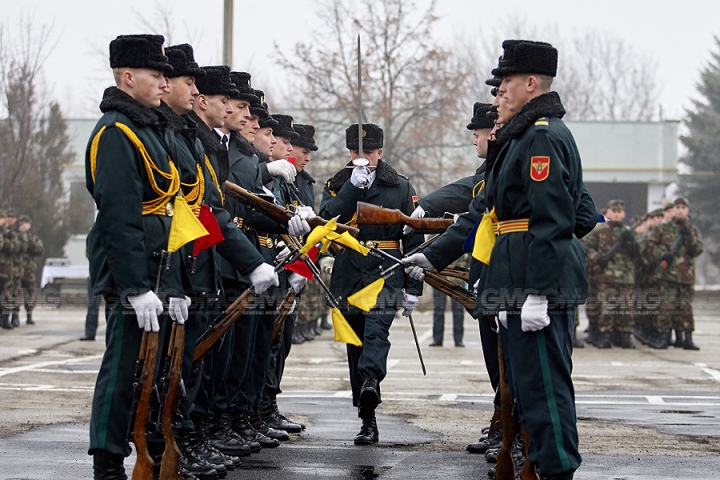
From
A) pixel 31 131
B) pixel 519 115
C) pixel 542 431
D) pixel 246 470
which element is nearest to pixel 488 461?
pixel 246 470

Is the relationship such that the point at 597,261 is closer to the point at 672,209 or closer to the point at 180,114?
the point at 672,209

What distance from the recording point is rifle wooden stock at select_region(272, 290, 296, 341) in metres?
8.62

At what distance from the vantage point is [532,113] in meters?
5.61

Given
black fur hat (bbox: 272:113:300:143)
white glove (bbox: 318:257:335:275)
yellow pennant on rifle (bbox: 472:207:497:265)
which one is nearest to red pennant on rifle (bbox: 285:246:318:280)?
black fur hat (bbox: 272:113:300:143)

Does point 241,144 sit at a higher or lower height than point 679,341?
higher

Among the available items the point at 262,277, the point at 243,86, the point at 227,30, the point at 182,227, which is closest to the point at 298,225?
the point at 262,277

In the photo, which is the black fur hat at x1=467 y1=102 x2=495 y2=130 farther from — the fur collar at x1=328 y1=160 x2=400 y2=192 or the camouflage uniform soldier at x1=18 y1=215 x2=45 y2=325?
the camouflage uniform soldier at x1=18 y1=215 x2=45 y2=325

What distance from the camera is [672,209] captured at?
18938 mm

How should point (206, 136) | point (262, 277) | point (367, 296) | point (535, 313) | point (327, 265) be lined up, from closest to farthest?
point (535, 313), point (262, 277), point (206, 136), point (367, 296), point (327, 265)

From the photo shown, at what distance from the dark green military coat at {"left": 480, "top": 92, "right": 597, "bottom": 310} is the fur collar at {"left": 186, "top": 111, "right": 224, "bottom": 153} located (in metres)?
2.02

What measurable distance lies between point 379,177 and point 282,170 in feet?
2.61

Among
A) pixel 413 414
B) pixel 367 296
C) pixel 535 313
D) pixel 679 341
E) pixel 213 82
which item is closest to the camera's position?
pixel 535 313

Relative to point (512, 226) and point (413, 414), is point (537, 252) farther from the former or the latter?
point (413, 414)

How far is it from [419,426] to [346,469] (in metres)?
2.13
